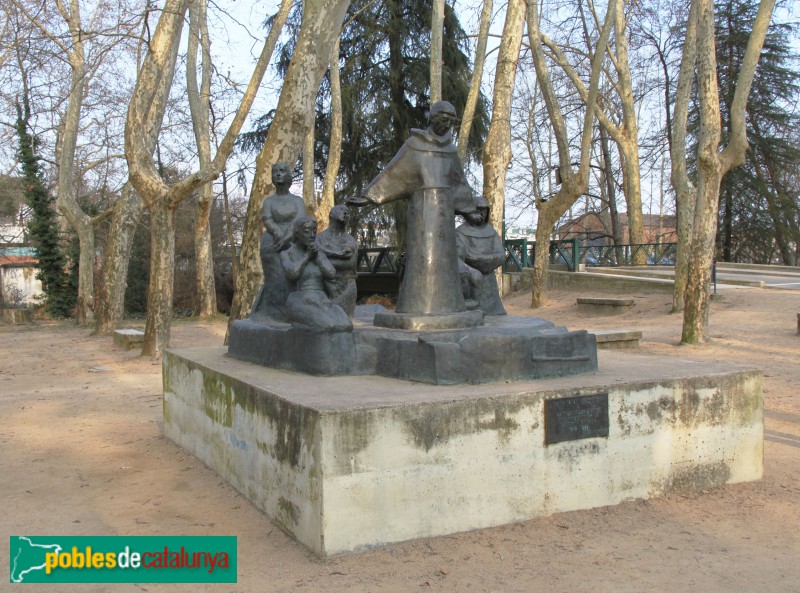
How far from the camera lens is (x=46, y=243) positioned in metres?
23.8

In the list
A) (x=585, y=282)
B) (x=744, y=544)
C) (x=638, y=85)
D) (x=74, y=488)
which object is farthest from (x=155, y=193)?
(x=638, y=85)

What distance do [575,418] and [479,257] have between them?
1931 mm

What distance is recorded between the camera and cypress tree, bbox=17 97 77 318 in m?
23.1

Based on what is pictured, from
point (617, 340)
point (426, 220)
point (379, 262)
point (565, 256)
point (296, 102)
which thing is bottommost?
point (617, 340)

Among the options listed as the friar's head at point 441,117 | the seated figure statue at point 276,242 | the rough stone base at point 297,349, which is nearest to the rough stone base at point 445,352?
the rough stone base at point 297,349

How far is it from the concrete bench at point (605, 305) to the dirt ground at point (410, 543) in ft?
29.0

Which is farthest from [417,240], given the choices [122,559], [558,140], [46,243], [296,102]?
[46,243]

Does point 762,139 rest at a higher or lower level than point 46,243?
higher

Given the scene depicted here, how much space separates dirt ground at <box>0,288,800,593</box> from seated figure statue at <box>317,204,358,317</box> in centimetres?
172

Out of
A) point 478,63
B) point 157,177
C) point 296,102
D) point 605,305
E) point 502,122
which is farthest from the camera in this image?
point 605,305

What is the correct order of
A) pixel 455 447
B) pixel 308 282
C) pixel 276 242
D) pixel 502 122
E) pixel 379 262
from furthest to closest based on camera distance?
pixel 379 262
pixel 502 122
pixel 276 242
pixel 308 282
pixel 455 447

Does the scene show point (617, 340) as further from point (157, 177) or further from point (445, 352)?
point (157, 177)

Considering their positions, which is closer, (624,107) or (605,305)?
(605,305)

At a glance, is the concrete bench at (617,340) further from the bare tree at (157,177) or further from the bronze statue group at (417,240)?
the bare tree at (157,177)
